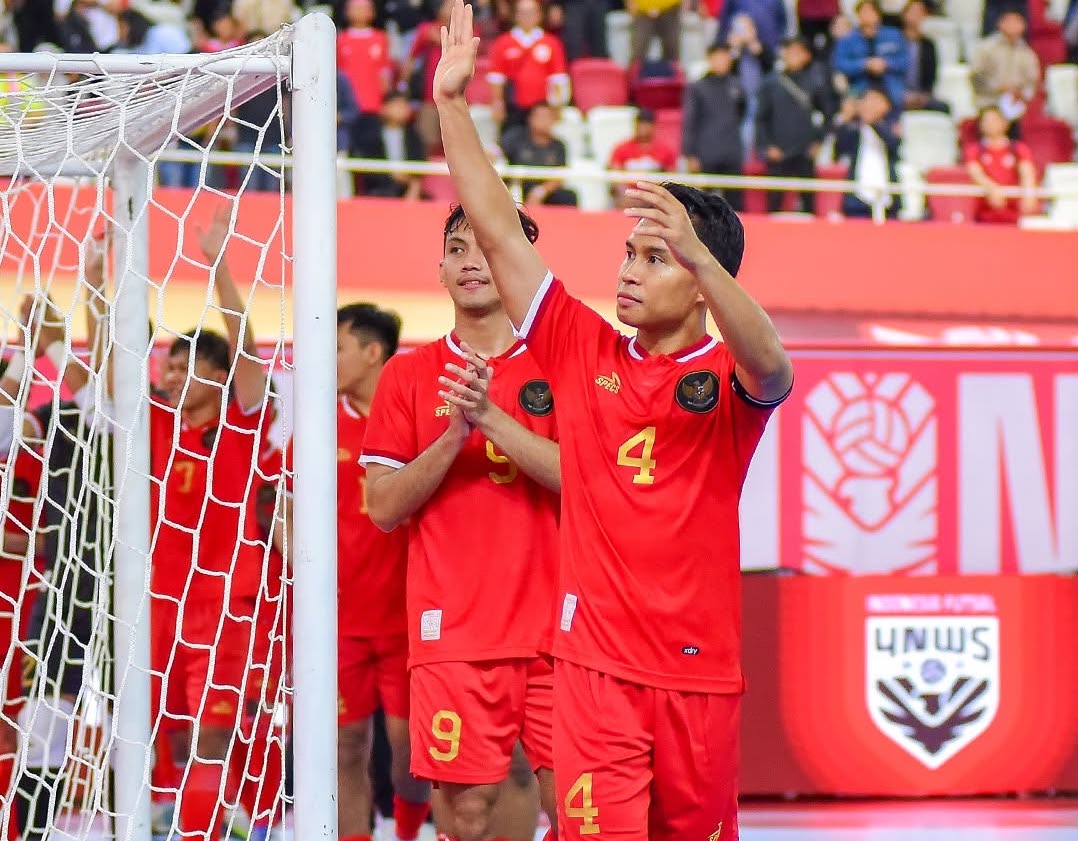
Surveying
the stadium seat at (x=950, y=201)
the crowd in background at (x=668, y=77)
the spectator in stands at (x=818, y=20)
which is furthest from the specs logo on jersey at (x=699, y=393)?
the spectator in stands at (x=818, y=20)

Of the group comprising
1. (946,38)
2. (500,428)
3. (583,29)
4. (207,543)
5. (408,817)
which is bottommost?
(408,817)

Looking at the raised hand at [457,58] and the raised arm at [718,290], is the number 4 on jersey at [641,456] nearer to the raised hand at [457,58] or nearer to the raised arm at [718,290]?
the raised arm at [718,290]

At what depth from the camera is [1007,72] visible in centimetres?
1279

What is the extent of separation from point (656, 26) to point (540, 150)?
2.23 metres

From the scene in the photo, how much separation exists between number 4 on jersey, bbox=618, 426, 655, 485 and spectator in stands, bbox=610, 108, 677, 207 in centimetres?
826

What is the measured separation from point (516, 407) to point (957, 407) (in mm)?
3138

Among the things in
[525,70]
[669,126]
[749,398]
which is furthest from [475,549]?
[669,126]

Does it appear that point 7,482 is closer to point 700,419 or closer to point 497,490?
point 497,490

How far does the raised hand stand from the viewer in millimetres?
2951

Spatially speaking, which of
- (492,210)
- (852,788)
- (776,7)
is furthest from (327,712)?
(776,7)

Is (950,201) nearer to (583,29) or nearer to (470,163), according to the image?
(583,29)

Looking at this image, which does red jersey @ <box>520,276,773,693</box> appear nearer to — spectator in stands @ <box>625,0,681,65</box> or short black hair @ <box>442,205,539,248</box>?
short black hair @ <box>442,205,539,248</box>

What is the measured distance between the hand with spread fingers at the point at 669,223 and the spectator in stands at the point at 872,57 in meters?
9.92

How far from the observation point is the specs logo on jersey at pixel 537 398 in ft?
12.6
